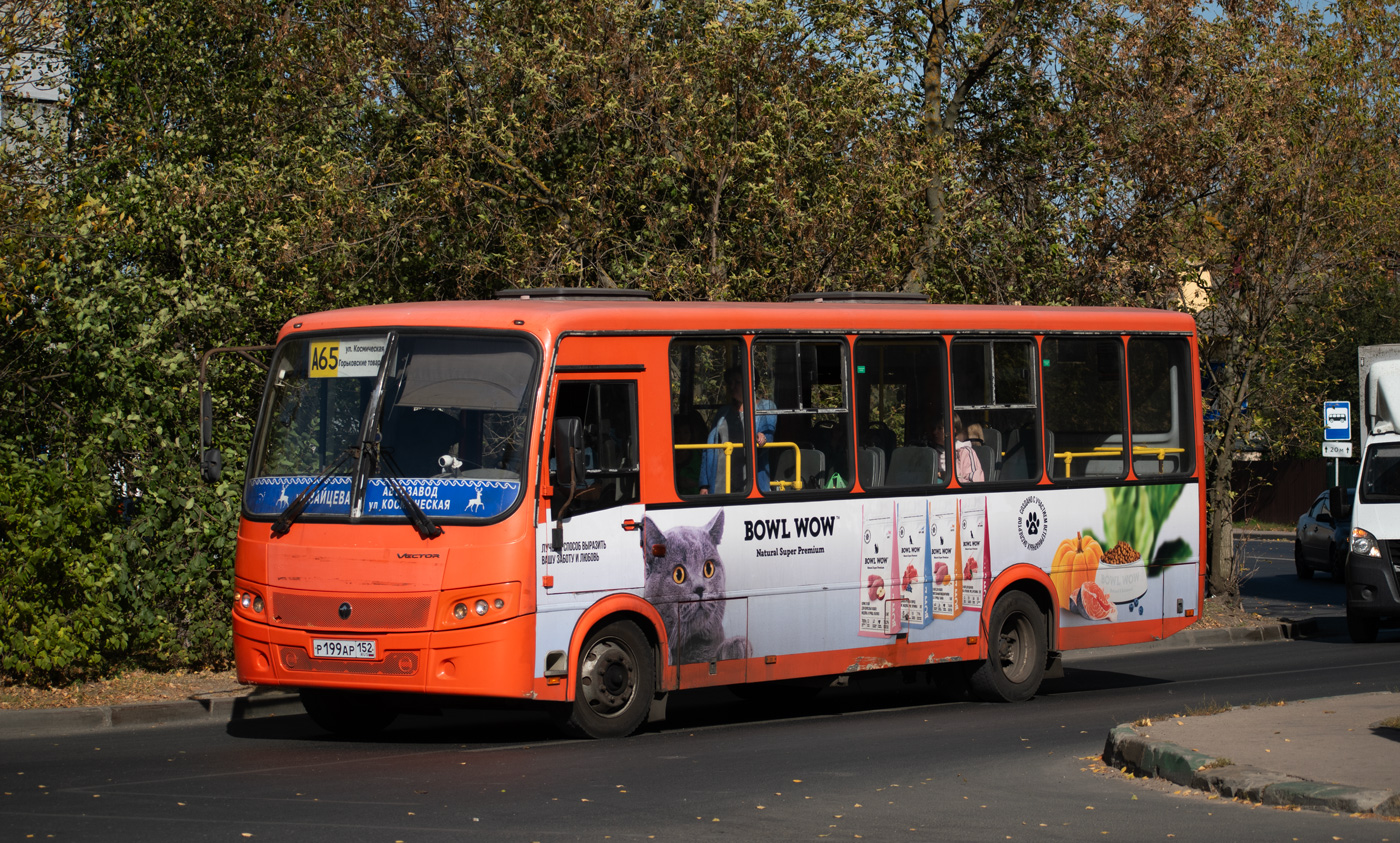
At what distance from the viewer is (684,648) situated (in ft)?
39.1

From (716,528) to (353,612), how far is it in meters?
2.58

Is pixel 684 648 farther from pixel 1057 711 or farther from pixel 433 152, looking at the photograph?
pixel 433 152

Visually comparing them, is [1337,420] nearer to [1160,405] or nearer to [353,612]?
[1160,405]

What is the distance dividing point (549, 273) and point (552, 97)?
186cm

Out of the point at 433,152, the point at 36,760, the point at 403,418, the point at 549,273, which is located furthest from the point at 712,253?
the point at 36,760

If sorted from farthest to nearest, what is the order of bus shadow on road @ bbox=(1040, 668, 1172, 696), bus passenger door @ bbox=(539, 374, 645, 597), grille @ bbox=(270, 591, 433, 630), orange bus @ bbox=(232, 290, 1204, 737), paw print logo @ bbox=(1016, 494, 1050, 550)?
bus shadow on road @ bbox=(1040, 668, 1172, 696) → paw print logo @ bbox=(1016, 494, 1050, 550) → bus passenger door @ bbox=(539, 374, 645, 597) → orange bus @ bbox=(232, 290, 1204, 737) → grille @ bbox=(270, 591, 433, 630)

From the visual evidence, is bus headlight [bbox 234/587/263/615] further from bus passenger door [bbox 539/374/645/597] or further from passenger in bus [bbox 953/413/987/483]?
passenger in bus [bbox 953/413/987/483]

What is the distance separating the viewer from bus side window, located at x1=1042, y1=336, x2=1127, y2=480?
48.7 feet

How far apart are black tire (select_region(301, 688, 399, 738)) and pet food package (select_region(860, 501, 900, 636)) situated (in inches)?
140

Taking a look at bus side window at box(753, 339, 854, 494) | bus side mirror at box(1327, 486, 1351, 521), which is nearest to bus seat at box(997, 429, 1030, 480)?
bus side window at box(753, 339, 854, 494)

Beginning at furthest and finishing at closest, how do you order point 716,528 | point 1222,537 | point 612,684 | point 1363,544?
1. point 1222,537
2. point 1363,544
3. point 716,528
4. point 612,684

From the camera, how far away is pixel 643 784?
31.6 feet

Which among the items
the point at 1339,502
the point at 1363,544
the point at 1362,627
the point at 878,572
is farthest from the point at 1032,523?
the point at 1362,627

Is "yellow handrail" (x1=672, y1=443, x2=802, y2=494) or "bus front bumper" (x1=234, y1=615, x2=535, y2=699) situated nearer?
"bus front bumper" (x1=234, y1=615, x2=535, y2=699)
